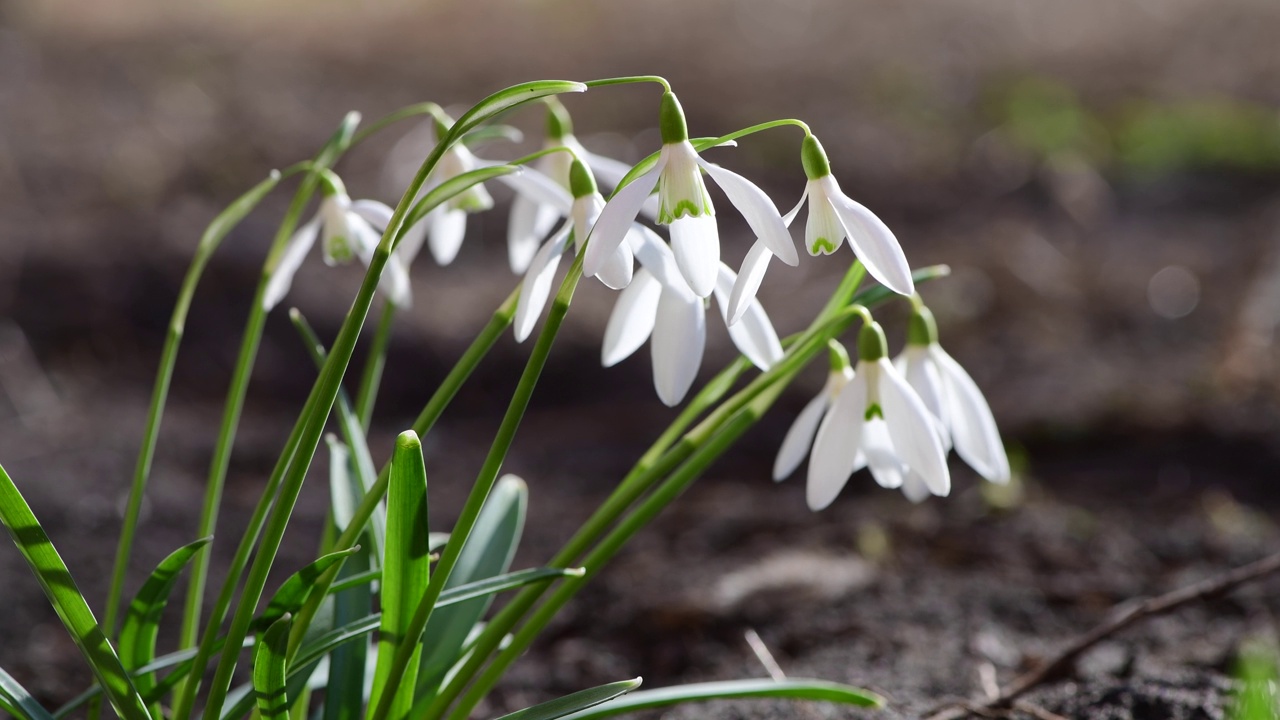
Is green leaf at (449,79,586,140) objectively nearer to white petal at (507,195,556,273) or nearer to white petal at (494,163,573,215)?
white petal at (494,163,573,215)

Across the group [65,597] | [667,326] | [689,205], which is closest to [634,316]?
[667,326]

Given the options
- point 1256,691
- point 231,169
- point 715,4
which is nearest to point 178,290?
point 231,169

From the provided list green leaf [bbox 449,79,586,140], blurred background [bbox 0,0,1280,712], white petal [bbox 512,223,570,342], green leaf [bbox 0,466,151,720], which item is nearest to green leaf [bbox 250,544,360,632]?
green leaf [bbox 0,466,151,720]

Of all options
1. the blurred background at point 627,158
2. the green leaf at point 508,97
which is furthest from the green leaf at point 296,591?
the blurred background at point 627,158

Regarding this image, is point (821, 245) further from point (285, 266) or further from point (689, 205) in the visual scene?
point (285, 266)

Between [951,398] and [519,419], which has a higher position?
[519,419]

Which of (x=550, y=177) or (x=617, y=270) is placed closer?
(x=617, y=270)

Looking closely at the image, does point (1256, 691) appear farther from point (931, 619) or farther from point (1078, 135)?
point (1078, 135)
